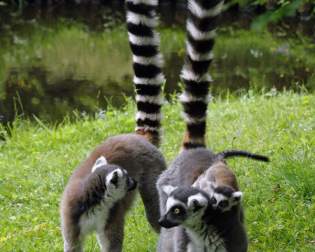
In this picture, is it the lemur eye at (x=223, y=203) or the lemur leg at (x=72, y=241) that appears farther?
the lemur leg at (x=72, y=241)

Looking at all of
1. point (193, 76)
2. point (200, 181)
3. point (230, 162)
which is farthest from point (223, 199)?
point (230, 162)

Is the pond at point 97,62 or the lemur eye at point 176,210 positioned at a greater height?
the lemur eye at point 176,210

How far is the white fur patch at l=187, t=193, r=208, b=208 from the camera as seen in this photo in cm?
388

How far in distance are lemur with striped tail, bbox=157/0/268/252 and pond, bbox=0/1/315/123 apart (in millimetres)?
6359

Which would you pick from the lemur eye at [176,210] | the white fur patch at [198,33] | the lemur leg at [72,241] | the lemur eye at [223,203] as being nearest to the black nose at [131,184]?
the lemur leg at [72,241]

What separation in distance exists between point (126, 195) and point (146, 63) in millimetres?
1140

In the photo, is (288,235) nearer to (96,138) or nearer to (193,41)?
(193,41)

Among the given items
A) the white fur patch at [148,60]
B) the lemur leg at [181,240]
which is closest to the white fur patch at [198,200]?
the lemur leg at [181,240]

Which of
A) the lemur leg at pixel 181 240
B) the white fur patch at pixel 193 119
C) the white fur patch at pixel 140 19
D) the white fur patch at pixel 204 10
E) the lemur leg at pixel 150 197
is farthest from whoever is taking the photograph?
the white fur patch at pixel 140 19

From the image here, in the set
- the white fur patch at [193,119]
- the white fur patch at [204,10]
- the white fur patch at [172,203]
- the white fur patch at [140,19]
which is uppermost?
the white fur patch at [204,10]

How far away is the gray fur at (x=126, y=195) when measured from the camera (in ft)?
14.6

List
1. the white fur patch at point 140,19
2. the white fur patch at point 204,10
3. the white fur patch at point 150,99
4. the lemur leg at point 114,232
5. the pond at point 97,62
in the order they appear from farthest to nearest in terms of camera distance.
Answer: the pond at point 97,62 < the white fur patch at point 150,99 < the white fur patch at point 140,19 < the white fur patch at point 204,10 < the lemur leg at point 114,232

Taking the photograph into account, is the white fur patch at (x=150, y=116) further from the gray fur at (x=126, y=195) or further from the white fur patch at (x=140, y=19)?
the white fur patch at (x=140, y=19)

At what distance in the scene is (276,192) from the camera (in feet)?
18.8
